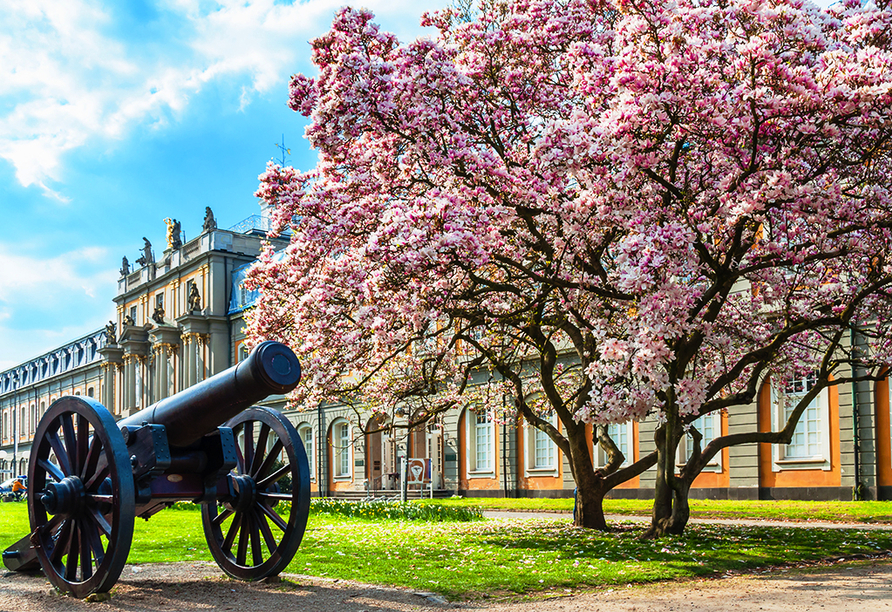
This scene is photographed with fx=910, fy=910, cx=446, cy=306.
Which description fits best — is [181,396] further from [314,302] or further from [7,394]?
[7,394]

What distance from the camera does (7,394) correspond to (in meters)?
82.3

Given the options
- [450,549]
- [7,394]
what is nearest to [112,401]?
[7,394]

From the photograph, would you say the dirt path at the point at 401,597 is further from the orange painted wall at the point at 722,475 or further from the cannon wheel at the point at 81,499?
the orange painted wall at the point at 722,475

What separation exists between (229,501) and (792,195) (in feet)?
19.9

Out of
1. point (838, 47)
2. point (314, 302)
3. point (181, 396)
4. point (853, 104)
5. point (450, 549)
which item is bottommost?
point (450, 549)

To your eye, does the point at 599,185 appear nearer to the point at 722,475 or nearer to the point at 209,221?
the point at 722,475

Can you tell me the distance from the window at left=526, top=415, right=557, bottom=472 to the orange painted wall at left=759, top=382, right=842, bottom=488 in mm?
7515

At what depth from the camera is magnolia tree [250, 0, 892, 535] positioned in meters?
8.89

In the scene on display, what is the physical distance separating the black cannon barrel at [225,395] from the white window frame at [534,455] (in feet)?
72.1

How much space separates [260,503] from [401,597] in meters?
1.66

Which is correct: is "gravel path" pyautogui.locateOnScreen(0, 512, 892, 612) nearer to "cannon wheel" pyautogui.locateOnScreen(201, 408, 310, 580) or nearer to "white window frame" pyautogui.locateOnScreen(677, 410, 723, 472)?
"cannon wheel" pyautogui.locateOnScreen(201, 408, 310, 580)

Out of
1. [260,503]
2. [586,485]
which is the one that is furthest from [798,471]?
[260,503]

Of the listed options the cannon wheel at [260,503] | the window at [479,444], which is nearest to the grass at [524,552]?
the cannon wheel at [260,503]

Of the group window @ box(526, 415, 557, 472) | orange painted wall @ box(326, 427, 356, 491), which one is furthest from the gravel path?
orange painted wall @ box(326, 427, 356, 491)
